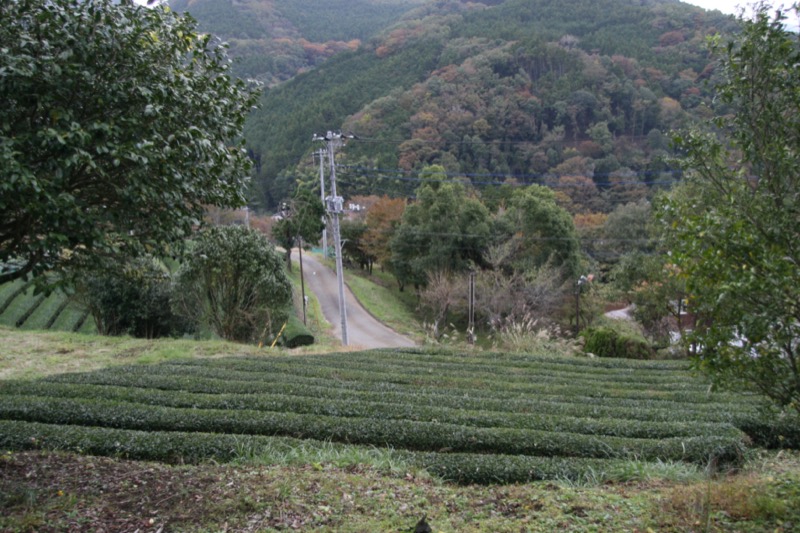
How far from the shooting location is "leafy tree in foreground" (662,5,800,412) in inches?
136

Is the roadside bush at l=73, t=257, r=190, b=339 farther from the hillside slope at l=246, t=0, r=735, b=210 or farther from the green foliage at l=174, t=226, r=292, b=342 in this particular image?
the hillside slope at l=246, t=0, r=735, b=210

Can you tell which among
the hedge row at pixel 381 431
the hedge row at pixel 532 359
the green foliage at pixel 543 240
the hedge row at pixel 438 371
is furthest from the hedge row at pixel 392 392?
the green foliage at pixel 543 240

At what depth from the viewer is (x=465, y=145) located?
52.3 meters

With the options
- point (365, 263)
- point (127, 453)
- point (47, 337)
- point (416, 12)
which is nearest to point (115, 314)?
point (47, 337)

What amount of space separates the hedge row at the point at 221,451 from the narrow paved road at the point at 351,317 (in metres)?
13.2

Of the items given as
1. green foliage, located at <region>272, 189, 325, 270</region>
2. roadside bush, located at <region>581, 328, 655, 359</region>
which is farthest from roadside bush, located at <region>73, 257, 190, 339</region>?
green foliage, located at <region>272, 189, 325, 270</region>

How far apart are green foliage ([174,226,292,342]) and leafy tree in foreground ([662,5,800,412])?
1311cm

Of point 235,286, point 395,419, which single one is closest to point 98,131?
point 395,419

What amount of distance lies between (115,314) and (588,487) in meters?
16.0

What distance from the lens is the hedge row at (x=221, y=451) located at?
510cm

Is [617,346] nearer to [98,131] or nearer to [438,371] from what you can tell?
[438,371]

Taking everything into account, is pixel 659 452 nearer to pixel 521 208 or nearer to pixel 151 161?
pixel 151 161

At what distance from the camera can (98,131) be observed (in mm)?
3865

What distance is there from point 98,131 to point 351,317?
87.7 ft
